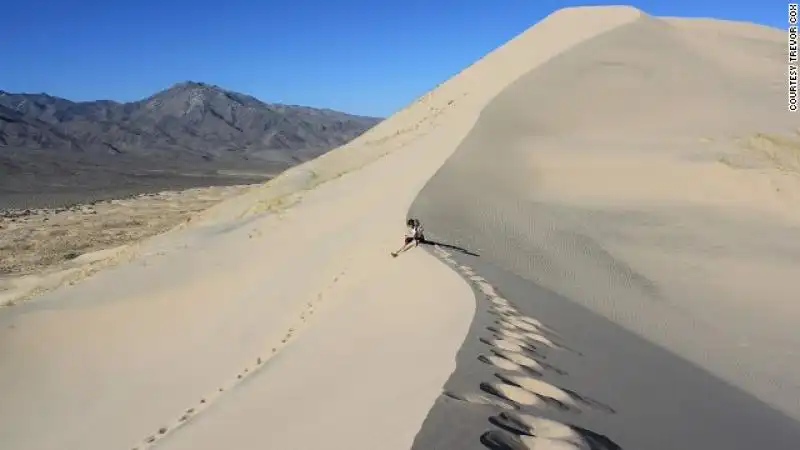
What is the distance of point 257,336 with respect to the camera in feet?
29.7

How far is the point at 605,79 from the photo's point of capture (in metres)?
25.1

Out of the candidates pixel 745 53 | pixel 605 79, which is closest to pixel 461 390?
pixel 605 79

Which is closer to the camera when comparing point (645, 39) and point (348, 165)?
point (348, 165)

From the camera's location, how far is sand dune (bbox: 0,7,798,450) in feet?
17.3

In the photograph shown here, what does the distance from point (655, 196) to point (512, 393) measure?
43.1 ft

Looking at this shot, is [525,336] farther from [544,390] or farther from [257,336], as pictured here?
[257,336]

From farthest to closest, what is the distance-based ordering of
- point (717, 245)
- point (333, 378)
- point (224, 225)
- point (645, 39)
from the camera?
point (645, 39) → point (224, 225) → point (717, 245) → point (333, 378)

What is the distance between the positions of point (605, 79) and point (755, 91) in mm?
5889

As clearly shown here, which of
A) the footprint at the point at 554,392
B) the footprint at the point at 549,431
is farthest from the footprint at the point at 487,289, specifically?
the footprint at the point at 549,431

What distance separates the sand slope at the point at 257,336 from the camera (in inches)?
189

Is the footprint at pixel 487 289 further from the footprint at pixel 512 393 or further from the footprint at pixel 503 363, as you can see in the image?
the footprint at pixel 512 393

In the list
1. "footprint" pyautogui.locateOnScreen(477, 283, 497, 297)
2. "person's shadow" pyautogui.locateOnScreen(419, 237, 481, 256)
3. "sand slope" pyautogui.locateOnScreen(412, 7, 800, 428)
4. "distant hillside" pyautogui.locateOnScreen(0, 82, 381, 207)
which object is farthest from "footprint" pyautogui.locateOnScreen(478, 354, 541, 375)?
"distant hillside" pyautogui.locateOnScreen(0, 82, 381, 207)

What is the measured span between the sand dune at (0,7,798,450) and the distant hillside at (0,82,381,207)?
46482mm

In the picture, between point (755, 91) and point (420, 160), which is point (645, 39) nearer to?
point (755, 91)
